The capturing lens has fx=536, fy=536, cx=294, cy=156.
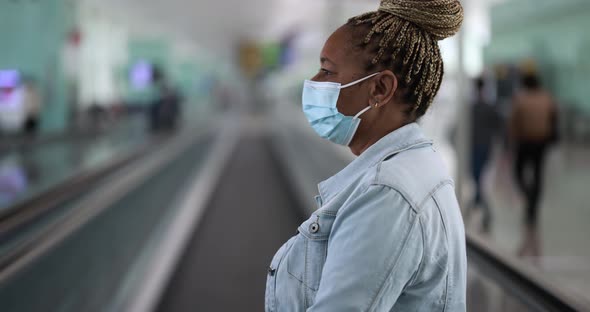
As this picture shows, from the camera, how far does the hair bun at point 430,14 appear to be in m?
1.21

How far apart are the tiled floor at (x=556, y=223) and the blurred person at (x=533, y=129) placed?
0.33 metres

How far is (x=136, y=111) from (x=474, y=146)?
53.3 feet

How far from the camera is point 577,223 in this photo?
575 centimetres

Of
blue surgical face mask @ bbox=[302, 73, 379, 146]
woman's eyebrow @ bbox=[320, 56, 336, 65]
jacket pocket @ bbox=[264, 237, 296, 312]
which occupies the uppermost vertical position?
woman's eyebrow @ bbox=[320, 56, 336, 65]

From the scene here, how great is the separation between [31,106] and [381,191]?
8851mm

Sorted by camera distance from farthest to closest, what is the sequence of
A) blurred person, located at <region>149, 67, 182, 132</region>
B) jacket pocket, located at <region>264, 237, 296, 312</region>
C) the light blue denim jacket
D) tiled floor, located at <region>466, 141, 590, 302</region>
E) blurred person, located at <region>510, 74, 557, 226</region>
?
blurred person, located at <region>149, 67, 182, 132</region> < blurred person, located at <region>510, 74, 557, 226</region> < tiled floor, located at <region>466, 141, 590, 302</region> < jacket pocket, located at <region>264, 237, 296, 312</region> < the light blue denim jacket

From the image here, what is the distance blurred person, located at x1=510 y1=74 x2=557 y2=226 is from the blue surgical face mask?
15.3 ft

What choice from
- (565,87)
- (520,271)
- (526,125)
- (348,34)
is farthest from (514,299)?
(565,87)

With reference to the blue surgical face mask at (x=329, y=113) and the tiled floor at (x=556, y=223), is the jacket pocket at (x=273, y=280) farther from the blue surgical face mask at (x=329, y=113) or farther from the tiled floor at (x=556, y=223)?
the tiled floor at (x=556, y=223)

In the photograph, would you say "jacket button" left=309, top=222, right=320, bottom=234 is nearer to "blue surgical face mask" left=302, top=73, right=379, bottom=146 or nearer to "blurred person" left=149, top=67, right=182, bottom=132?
"blue surgical face mask" left=302, top=73, right=379, bottom=146

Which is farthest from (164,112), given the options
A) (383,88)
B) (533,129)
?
(383,88)

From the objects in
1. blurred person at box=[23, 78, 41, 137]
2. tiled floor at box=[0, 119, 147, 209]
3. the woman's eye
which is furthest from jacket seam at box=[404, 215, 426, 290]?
blurred person at box=[23, 78, 41, 137]

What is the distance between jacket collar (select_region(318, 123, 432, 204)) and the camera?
1197 millimetres

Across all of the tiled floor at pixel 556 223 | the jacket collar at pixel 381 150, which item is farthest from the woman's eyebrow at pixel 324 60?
the tiled floor at pixel 556 223
